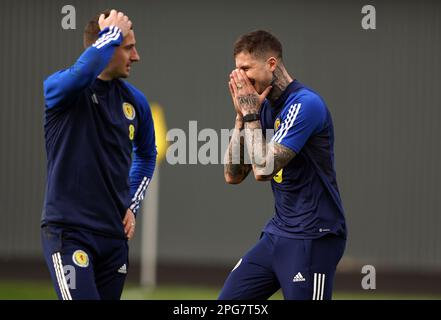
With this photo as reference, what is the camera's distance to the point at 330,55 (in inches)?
702

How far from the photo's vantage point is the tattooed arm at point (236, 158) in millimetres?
7543

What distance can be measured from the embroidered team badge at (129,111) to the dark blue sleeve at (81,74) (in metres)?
0.56

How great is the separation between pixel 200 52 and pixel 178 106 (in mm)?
1155

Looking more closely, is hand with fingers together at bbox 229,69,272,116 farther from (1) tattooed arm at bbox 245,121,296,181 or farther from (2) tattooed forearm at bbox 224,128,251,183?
(2) tattooed forearm at bbox 224,128,251,183

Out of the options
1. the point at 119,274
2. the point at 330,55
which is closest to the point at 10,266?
the point at 330,55

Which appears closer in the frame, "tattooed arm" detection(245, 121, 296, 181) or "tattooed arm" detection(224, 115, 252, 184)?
"tattooed arm" detection(245, 121, 296, 181)

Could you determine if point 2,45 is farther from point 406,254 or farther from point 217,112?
point 406,254

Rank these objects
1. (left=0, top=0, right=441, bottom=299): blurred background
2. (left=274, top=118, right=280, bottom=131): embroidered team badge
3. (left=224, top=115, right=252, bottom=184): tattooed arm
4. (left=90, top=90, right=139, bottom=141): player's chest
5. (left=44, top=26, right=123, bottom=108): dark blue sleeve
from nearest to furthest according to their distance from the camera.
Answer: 1. (left=44, top=26, right=123, bottom=108): dark blue sleeve
2. (left=90, top=90, right=139, bottom=141): player's chest
3. (left=274, top=118, right=280, bottom=131): embroidered team badge
4. (left=224, top=115, right=252, bottom=184): tattooed arm
5. (left=0, top=0, right=441, bottom=299): blurred background

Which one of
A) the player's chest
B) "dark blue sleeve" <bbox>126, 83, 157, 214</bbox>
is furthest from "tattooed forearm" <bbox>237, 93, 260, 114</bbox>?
the player's chest

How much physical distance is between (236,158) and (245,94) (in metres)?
0.63

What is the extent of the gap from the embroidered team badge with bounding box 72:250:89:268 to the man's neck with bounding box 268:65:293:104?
208cm

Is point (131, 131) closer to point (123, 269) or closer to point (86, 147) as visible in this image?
point (86, 147)

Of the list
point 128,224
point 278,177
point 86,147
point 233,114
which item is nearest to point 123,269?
point 128,224

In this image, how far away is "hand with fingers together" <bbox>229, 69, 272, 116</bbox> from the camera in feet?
23.7
